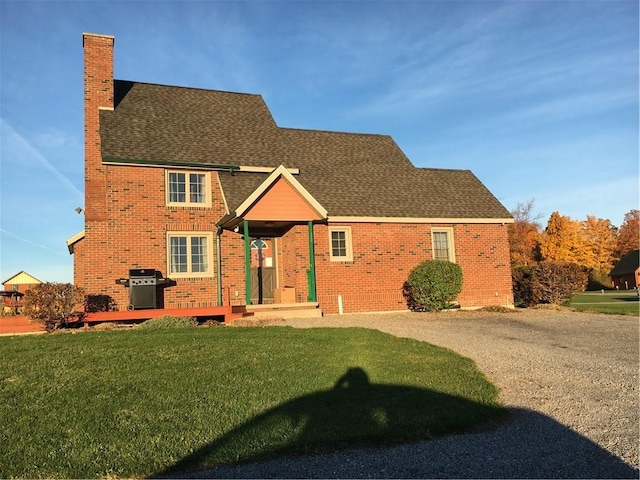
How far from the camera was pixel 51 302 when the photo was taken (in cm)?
1245

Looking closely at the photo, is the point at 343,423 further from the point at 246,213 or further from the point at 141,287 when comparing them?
the point at 141,287

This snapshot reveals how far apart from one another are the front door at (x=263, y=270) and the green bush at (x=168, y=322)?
427cm

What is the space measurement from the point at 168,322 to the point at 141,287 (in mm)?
2516

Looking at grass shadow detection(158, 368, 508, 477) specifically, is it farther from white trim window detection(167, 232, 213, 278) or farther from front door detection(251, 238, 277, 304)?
front door detection(251, 238, 277, 304)

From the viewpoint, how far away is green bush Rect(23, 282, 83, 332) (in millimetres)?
12359

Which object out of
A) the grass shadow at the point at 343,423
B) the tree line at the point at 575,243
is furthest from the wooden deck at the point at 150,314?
the tree line at the point at 575,243

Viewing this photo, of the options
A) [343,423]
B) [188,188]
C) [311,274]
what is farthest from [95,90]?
[343,423]

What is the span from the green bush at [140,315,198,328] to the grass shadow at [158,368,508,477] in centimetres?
760

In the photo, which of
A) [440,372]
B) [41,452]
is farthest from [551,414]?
[41,452]

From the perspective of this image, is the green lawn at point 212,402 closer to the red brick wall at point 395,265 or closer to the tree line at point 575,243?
the red brick wall at point 395,265

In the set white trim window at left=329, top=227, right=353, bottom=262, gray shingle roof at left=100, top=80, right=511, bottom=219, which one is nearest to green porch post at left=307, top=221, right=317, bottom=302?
white trim window at left=329, top=227, right=353, bottom=262

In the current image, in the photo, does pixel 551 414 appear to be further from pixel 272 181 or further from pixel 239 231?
pixel 239 231

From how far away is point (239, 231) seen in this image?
17.0m

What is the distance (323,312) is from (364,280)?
6.42 feet
